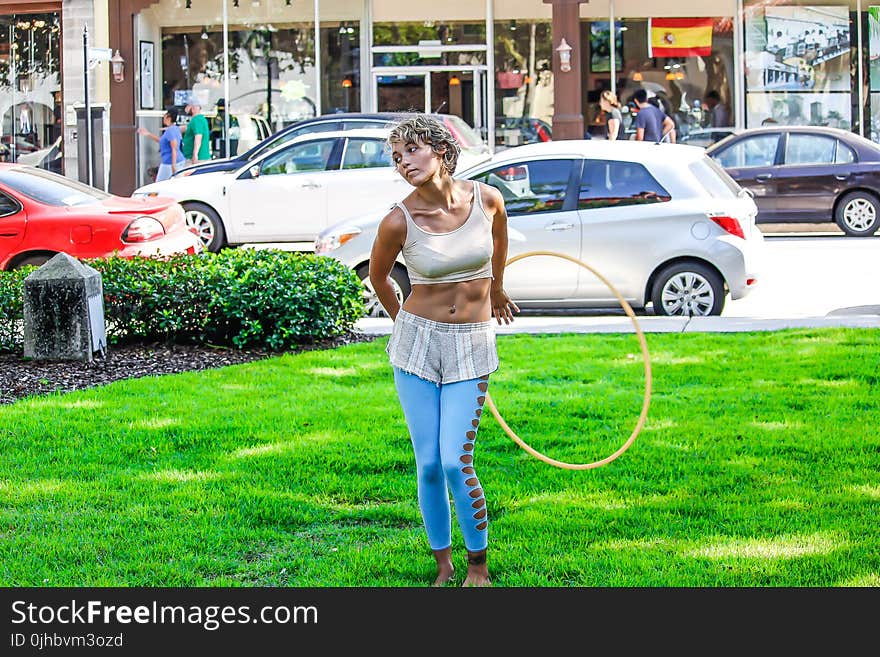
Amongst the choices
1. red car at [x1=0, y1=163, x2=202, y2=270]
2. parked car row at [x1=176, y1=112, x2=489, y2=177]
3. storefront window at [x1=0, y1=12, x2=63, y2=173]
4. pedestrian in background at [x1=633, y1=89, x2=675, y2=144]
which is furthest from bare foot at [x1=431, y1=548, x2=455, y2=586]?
storefront window at [x1=0, y1=12, x2=63, y2=173]

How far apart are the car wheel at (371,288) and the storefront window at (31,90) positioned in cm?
1739

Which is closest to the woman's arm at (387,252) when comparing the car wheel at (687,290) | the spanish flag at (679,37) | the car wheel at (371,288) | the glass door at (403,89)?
the car wheel at (371,288)

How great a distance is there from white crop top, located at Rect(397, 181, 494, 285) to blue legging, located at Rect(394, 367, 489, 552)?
1.22ft

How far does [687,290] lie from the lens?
12.3 m

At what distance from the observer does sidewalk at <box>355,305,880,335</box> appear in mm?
11289

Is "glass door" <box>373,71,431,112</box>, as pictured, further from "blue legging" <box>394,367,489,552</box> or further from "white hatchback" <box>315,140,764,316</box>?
"blue legging" <box>394,367,489,552</box>

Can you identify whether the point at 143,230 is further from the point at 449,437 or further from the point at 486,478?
the point at 449,437

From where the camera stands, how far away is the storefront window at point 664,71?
1079 inches

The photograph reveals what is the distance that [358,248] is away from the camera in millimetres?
12672

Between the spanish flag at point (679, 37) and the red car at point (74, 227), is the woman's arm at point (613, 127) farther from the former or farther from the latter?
the red car at point (74, 227)

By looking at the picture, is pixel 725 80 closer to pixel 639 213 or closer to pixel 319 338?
pixel 639 213

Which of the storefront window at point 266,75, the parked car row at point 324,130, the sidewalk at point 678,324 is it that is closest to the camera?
the sidewalk at point 678,324

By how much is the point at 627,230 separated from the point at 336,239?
8.78ft

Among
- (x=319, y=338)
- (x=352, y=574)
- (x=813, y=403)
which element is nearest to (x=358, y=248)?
(x=319, y=338)
